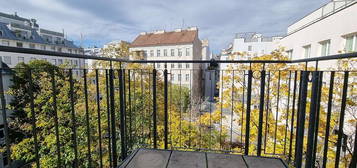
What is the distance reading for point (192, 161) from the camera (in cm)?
161

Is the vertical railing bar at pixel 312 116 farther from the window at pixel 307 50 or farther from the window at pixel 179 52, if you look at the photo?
the window at pixel 179 52

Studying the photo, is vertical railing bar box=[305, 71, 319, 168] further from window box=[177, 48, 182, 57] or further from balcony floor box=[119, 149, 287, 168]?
window box=[177, 48, 182, 57]

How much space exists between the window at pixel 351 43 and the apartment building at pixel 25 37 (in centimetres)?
1604

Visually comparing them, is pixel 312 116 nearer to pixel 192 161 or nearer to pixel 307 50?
pixel 192 161

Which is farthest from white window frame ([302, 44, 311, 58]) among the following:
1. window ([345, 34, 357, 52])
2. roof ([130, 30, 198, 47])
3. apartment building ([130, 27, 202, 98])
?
roof ([130, 30, 198, 47])

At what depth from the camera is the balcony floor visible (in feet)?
5.06

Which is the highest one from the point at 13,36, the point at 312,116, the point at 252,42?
the point at 13,36

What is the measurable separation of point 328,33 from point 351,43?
3.35 feet

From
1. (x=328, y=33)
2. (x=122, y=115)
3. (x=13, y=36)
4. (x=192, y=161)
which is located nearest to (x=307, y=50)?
(x=328, y=33)

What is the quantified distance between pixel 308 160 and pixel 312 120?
1.16 ft

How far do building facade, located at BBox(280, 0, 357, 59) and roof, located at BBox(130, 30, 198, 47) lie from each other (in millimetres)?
11105

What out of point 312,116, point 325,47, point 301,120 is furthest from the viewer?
point 325,47

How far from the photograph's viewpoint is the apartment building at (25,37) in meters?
14.0

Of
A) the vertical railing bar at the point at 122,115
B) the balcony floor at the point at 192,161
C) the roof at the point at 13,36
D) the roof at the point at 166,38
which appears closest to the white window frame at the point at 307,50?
the balcony floor at the point at 192,161
